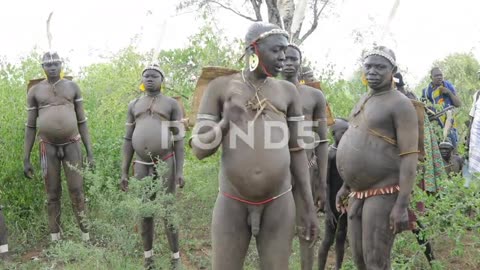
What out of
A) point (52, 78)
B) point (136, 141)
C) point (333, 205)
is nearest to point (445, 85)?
point (333, 205)

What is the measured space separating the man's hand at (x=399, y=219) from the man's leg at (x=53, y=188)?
14.7 feet

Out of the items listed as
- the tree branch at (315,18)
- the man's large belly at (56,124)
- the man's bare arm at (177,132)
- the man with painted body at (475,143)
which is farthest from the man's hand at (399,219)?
the tree branch at (315,18)

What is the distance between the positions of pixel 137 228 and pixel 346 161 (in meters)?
3.30

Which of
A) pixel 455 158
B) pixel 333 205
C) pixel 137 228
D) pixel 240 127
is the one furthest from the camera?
pixel 455 158

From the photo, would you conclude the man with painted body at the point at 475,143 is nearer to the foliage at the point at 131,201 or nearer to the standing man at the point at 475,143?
the standing man at the point at 475,143

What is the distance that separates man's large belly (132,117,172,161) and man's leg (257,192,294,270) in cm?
276

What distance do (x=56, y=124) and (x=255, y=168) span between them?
4.17 meters

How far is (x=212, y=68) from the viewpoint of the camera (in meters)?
3.82

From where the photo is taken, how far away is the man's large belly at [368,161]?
14.6 ft

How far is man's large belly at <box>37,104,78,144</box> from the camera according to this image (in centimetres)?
718

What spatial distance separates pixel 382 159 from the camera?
444cm

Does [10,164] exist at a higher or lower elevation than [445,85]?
lower

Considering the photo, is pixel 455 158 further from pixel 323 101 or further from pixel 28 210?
pixel 28 210

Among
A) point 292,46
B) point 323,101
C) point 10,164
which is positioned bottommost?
point 10,164
